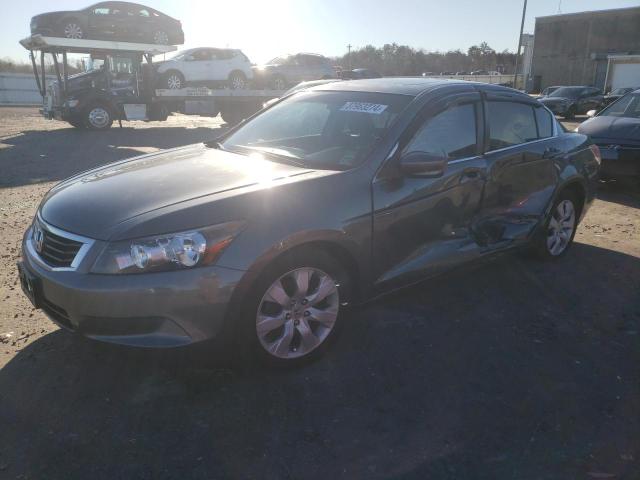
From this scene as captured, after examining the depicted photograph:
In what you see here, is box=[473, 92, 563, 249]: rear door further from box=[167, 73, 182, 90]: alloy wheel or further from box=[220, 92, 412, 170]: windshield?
box=[167, 73, 182, 90]: alloy wheel

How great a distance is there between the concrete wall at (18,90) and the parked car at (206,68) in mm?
19609

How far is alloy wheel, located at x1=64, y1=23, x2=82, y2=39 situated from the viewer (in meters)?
16.1

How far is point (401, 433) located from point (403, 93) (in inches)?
90.8

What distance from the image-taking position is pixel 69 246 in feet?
9.13

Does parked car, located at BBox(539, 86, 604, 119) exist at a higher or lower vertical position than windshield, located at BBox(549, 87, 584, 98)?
lower

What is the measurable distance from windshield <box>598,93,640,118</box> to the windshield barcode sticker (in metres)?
6.80

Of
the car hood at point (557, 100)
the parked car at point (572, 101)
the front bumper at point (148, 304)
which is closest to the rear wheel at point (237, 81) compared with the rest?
the parked car at point (572, 101)

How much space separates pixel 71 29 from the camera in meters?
16.1

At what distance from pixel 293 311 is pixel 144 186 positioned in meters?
1.14

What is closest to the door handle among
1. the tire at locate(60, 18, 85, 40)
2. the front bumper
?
the front bumper

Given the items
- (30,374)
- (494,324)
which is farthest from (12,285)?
(494,324)

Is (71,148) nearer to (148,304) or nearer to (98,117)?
(98,117)

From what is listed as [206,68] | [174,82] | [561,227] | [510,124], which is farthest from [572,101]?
[510,124]

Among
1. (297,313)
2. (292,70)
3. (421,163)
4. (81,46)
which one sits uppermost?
(81,46)
